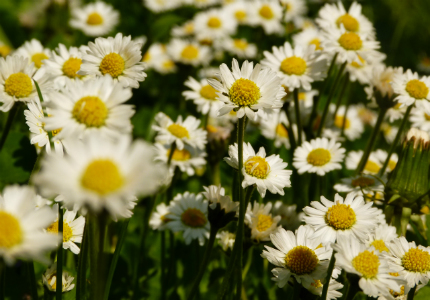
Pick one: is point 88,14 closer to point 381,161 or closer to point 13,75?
point 13,75

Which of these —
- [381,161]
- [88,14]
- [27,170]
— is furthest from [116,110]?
[88,14]

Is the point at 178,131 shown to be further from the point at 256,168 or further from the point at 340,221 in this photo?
the point at 340,221

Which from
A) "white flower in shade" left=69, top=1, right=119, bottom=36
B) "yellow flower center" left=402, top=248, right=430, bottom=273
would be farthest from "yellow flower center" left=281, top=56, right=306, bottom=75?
"white flower in shade" left=69, top=1, right=119, bottom=36

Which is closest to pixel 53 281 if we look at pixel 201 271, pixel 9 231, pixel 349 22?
pixel 201 271

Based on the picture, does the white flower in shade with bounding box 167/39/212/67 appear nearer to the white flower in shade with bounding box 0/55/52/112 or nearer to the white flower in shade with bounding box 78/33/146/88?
the white flower in shade with bounding box 0/55/52/112

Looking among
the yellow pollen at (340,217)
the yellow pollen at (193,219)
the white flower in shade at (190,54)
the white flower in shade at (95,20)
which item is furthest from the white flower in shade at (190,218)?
the white flower in shade at (95,20)

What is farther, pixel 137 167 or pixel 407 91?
pixel 407 91

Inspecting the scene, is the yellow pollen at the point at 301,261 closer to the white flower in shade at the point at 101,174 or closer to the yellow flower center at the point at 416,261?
the yellow flower center at the point at 416,261
